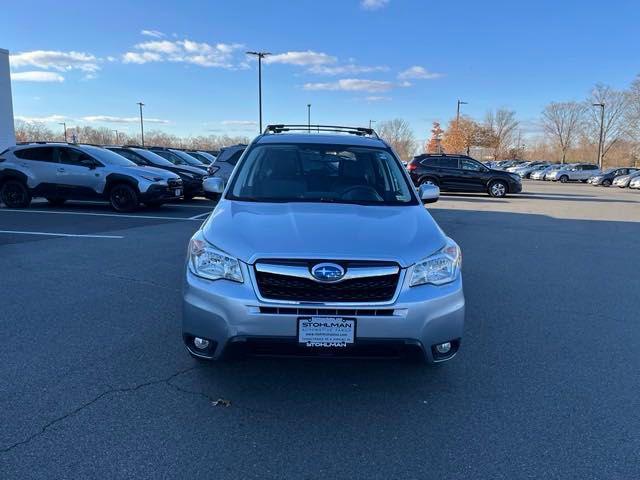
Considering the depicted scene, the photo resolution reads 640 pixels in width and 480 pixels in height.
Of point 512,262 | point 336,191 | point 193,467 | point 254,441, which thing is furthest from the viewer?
point 512,262

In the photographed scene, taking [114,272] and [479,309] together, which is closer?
[479,309]

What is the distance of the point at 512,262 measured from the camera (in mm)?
7812

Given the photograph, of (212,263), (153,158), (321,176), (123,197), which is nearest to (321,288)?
(212,263)

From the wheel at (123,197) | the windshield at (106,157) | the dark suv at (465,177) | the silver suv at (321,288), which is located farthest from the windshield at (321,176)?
the dark suv at (465,177)

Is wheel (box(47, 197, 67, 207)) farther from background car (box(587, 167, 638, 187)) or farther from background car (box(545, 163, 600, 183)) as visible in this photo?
background car (box(545, 163, 600, 183))

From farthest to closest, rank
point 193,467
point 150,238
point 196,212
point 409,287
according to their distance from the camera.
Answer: point 196,212 < point 150,238 < point 409,287 < point 193,467

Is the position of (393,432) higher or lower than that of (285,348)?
lower

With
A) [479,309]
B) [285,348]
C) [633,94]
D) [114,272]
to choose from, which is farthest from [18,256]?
[633,94]

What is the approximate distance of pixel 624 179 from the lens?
120 ft

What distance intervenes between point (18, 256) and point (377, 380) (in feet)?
20.6

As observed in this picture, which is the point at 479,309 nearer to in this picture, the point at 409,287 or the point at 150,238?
the point at 409,287

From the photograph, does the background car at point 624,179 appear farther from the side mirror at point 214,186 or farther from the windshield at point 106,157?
the side mirror at point 214,186

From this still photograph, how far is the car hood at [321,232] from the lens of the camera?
3023 mm

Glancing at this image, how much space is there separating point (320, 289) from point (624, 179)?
134 feet
